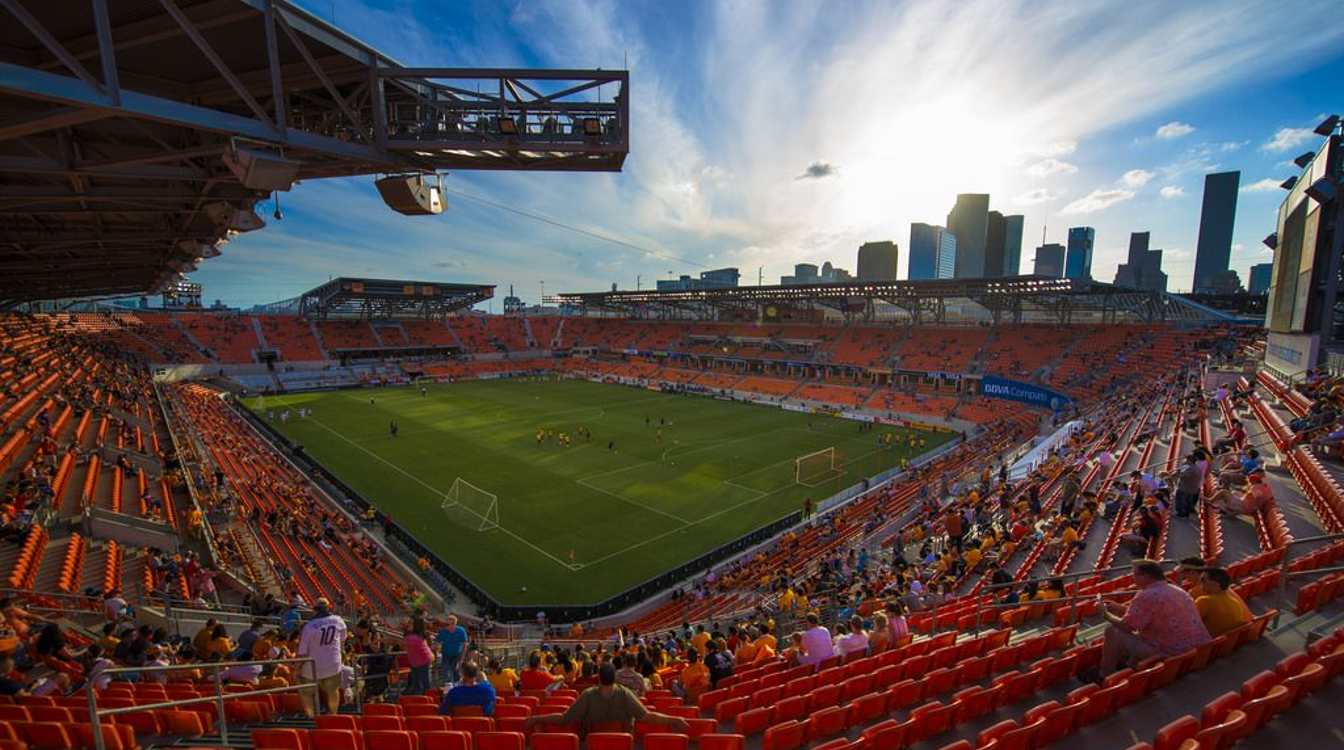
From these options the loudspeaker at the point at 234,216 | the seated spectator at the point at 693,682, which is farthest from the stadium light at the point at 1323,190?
the loudspeaker at the point at 234,216

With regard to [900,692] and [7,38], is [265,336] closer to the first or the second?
[7,38]

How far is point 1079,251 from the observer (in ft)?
574

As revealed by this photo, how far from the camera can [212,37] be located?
6.25 metres

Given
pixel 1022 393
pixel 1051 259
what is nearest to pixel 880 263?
pixel 1051 259

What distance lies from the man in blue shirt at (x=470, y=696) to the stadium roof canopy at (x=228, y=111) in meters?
6.12

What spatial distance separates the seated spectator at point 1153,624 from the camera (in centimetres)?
506

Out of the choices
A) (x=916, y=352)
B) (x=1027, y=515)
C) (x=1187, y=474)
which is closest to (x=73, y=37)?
(x=1187, y=474)

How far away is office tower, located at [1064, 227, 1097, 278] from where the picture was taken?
173 metres

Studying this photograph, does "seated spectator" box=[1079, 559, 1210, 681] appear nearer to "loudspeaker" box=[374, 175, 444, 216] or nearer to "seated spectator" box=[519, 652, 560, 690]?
"seated spectator" box=[519, 652, 560, 690]

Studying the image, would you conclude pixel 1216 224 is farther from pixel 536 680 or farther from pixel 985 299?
pixel 536 680

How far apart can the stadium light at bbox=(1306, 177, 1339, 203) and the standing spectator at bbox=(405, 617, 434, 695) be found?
88.2 ft

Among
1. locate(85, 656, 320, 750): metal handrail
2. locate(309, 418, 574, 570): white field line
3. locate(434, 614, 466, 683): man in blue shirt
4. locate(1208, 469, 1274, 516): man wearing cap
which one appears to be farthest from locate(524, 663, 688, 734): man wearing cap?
locate(309, 418, 574, 570): white field line

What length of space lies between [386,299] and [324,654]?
71.1m

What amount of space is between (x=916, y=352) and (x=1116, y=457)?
118ft
